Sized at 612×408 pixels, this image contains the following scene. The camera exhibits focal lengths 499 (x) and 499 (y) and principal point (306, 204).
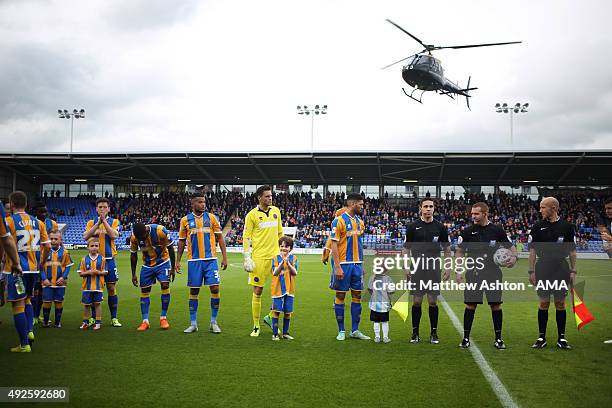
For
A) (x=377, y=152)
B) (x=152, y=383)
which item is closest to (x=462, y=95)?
(x=377, y=152)

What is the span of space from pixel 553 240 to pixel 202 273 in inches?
228

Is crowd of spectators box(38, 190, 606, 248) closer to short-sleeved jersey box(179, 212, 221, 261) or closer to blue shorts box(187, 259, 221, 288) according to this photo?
short-sleeved jersey box(179, 212, 221, 261)

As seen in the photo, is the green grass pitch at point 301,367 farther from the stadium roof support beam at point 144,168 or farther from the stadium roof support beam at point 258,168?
the stadium roof support beam at point 144,168

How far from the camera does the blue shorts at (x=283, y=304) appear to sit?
824 cm

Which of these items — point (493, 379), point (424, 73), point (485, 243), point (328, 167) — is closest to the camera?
point (493, 379)

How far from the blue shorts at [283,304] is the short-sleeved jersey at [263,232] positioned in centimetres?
75

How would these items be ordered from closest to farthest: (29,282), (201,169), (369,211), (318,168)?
(29,282), (318,168), (201,169), (369,211)

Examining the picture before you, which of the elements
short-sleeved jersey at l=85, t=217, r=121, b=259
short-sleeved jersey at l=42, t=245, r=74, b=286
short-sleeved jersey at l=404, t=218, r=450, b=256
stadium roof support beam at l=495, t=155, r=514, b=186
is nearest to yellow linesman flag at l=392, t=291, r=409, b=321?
short-sleeved jersey at l=404, t=218, r=450, b=256

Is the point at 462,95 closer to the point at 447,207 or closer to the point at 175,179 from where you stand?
the point at 447,207

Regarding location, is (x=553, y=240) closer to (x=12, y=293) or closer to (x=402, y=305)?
(x=402, y=305)

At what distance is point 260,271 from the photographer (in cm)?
851

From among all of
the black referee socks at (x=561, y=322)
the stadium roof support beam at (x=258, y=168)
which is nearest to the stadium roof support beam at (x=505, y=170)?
the stadium roof support beam at (x=258, y=168)

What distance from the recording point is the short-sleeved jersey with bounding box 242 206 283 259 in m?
8.59

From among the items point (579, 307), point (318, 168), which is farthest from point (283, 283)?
point (318, 168)
